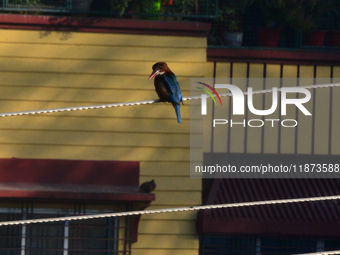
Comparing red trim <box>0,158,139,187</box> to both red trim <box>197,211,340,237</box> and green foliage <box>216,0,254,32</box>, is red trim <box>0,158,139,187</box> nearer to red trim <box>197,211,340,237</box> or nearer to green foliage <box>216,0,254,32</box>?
red trim <box>197,211,340,237</box>

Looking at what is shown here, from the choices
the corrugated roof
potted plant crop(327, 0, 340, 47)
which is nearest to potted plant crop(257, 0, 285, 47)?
potted plant crop(327, 0, 340, 47)

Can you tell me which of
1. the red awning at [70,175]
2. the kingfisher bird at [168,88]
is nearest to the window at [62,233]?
the red awning at [70,175]

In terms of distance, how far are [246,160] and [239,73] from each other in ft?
3.92

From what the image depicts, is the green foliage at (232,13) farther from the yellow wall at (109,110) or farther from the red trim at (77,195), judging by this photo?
the red trim at (77,195)

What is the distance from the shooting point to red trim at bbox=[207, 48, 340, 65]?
7.24 metres

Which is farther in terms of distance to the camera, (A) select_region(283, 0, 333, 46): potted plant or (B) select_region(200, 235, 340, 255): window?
(A) select_region(283, 0, 333, 46): potted plant

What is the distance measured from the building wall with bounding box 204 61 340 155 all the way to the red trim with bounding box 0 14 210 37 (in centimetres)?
65

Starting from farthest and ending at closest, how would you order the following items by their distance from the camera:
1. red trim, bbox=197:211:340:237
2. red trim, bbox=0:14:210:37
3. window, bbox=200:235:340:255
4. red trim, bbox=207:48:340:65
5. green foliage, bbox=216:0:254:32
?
green foliage, bbox=216:0:254:32
red trim, bbox=207:48:340:65
window, bbox=200:235:340:255
red trim, bbox=0:14:210:37
red trim, bbox=197:211:340:237

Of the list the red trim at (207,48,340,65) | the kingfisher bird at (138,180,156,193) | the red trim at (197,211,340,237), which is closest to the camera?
the kingfisher bird at (138,180,156,193)

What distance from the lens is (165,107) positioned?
696 centimetres

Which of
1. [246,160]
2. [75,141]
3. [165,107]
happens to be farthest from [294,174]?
[75,141]

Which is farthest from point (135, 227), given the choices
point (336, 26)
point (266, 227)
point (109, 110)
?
point (336, 26)

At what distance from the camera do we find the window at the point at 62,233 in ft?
22.4

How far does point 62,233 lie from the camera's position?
6.94 metres
